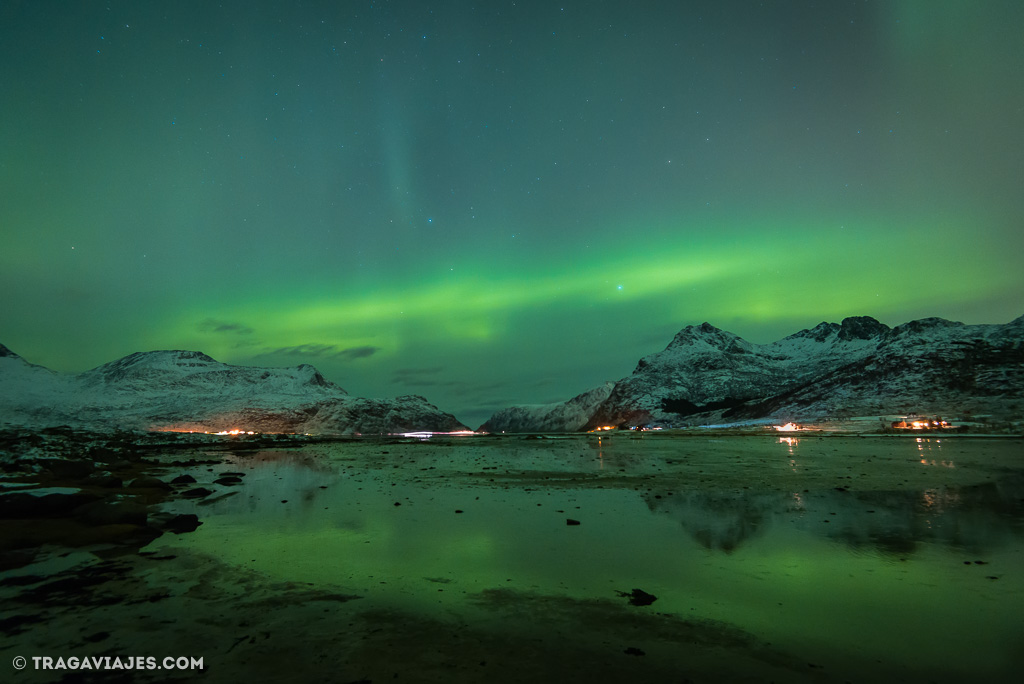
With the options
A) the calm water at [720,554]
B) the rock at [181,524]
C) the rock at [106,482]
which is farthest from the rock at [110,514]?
the rock at [106,482]

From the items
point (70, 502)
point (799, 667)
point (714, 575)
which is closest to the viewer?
point (799, 667)

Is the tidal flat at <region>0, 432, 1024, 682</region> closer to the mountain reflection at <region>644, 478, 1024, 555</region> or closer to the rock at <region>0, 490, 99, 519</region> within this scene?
the mountain reflection at <region>644, 478, 1024, 555</region>

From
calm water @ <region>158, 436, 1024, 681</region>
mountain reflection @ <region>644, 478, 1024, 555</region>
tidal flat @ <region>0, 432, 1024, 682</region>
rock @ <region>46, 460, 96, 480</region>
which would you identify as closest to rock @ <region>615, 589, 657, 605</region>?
tidal flat @ <region>0, 432, 1024, 682</region>

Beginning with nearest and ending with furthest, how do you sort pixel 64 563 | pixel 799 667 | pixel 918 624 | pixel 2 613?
1. pixel 799 667
2. pixel 918 624
3. pixel 2 613
4. pixel 64 563

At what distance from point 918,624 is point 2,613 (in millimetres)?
15519

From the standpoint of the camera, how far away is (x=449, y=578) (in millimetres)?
10516

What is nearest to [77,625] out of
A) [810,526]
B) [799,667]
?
[799,667]

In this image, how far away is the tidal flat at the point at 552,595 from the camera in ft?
21.6

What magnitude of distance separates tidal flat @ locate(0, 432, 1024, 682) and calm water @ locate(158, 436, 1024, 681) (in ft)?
0.22

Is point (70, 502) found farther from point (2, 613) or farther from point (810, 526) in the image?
point (810, 526)

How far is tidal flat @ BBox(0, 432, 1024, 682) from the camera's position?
659 cm

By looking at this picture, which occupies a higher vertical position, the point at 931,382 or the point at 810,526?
the point at 931,382

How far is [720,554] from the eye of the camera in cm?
1192

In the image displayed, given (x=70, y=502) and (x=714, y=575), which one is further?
(x=70, y=502)
